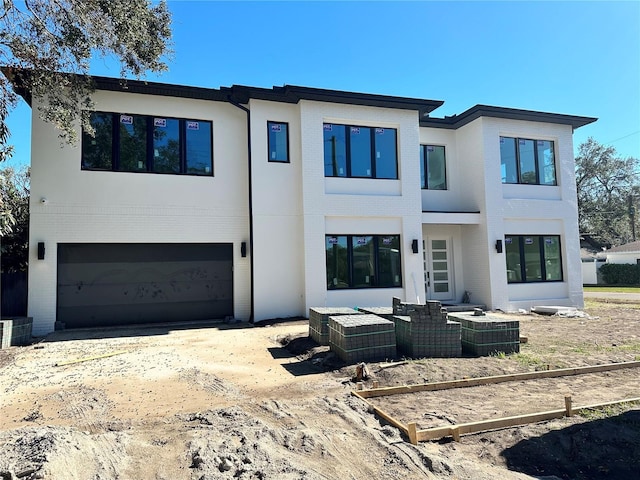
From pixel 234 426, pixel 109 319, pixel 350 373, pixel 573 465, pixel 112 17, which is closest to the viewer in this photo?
pixel 573 465

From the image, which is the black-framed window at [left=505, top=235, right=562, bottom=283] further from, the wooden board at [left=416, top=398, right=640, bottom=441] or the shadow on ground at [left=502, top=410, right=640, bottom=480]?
the shadow on ground at [left=502, top=410, right=640, bottom=480]

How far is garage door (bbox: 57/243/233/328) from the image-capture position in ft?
36.4

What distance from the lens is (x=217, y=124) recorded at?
1243cm

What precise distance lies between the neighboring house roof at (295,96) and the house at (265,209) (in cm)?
5

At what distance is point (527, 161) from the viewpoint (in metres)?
15.1

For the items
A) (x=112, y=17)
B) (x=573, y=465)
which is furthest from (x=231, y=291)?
(x=573, y=465)

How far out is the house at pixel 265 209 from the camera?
11141 millimetres

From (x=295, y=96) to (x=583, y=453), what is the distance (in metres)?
11.0

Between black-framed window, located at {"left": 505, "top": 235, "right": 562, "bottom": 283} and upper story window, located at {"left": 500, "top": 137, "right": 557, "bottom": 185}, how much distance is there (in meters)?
2.10

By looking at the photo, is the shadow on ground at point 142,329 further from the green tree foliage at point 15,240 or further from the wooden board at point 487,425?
the wooden board at point 487,425

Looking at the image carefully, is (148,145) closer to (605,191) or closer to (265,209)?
(265,209)

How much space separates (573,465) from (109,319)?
11.1 meters

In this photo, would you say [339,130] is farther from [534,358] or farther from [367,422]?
[367,422]

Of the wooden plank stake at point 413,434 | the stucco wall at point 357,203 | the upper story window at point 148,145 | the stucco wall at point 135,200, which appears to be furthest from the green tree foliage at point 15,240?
the wooden plank stake at point 413,434
